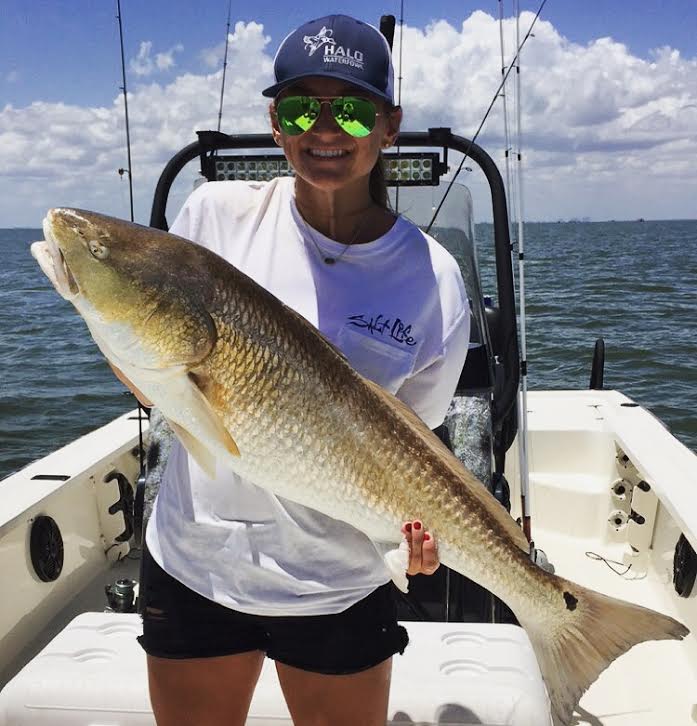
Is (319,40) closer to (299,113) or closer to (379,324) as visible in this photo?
(299,113)

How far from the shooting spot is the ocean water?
43.7 ft

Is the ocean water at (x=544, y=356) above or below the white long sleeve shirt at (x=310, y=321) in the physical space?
below

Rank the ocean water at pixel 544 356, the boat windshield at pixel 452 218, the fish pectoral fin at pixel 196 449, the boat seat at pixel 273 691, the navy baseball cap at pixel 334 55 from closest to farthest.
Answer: the fish pectoral fin at pixel 196 449, the navy baseball cap at pixel 334 55, the boat seat at pixel 273 691, the boat windshield at pixel 452 218, the ocean water at pixel 544 356

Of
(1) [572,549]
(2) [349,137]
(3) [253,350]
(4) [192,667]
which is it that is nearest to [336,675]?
(4) [192,667]

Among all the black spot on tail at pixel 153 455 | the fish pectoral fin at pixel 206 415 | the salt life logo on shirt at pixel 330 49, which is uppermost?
the salt life logo on shirt at pixel 330 49

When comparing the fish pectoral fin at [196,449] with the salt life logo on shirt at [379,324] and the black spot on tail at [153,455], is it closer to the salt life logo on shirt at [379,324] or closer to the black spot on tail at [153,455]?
the salt life logo on shirt at [379,324]

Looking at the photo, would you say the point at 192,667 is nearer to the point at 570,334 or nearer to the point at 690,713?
the point at 690,713

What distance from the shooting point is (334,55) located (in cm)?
187

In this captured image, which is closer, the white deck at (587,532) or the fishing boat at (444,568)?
the fishing boat at (444,568)

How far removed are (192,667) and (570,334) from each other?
18603 millimetres

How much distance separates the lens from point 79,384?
15961 mm

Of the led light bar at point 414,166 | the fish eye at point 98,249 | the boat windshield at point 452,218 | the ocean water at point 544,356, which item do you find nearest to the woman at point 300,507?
the fish eye at point 98,249

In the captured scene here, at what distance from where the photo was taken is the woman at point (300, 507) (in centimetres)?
197

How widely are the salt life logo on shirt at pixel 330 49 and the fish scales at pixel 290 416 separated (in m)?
0.55
